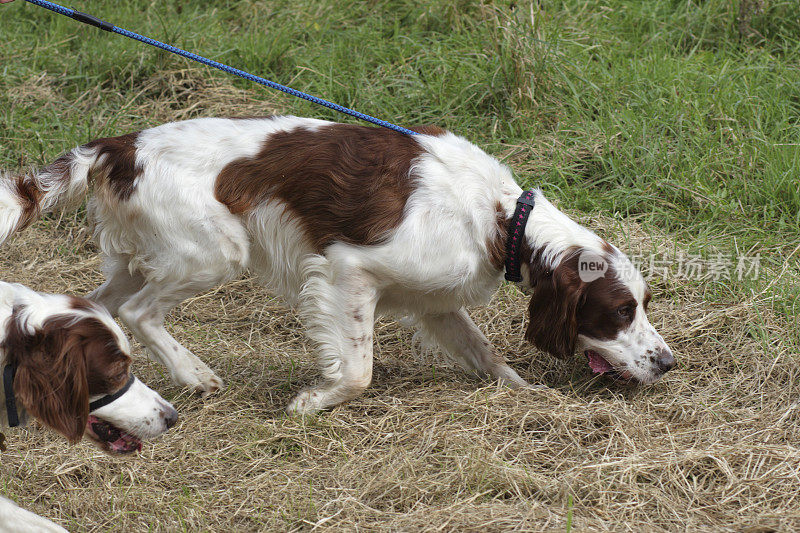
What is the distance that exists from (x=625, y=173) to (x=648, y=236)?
0.51m

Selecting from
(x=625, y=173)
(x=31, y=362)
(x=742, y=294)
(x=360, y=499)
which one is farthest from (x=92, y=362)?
(x=625, y=173)

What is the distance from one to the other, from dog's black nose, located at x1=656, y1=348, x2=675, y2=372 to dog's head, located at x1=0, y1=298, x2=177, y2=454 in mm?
2042

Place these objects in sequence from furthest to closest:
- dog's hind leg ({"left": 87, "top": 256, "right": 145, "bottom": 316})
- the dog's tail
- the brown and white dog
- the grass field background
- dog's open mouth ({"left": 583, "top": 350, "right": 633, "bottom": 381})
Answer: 1. dog's hind leg ({"left": 87, "top": 256, "right": 145, "bottom": 316})
2. dog's open mouth ({"left": 583, "top": 350, "right": 633, "bottom": 381})
3. the brown and white dog
4. the dog's tail
5. the grass field background

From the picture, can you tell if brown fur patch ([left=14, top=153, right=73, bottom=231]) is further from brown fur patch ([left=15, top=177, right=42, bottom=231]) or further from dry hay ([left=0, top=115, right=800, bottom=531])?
dry hay ([left=0, top=115, right=800, bottom=531])

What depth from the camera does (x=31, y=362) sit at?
2.70 meters

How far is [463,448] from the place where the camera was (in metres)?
3.41

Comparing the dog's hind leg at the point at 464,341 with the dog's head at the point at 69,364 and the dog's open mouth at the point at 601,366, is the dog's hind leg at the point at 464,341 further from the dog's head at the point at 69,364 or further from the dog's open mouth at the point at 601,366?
the dog's head at the point at 69,364

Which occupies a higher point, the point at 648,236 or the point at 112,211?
the point at 112,211

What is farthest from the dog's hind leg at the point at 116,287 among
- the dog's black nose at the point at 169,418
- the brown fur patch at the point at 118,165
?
the dog's black nose at the point at 169,418

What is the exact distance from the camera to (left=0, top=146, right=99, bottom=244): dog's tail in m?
3.59

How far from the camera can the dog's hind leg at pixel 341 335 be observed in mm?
3818

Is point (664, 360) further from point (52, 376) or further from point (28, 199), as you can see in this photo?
point (28, 199)

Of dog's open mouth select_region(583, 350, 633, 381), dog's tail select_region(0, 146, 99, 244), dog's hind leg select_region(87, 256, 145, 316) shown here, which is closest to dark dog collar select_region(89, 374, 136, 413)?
dog's tail select_region(0, 146, 99, 244)

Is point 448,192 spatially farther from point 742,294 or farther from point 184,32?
point 184,32
